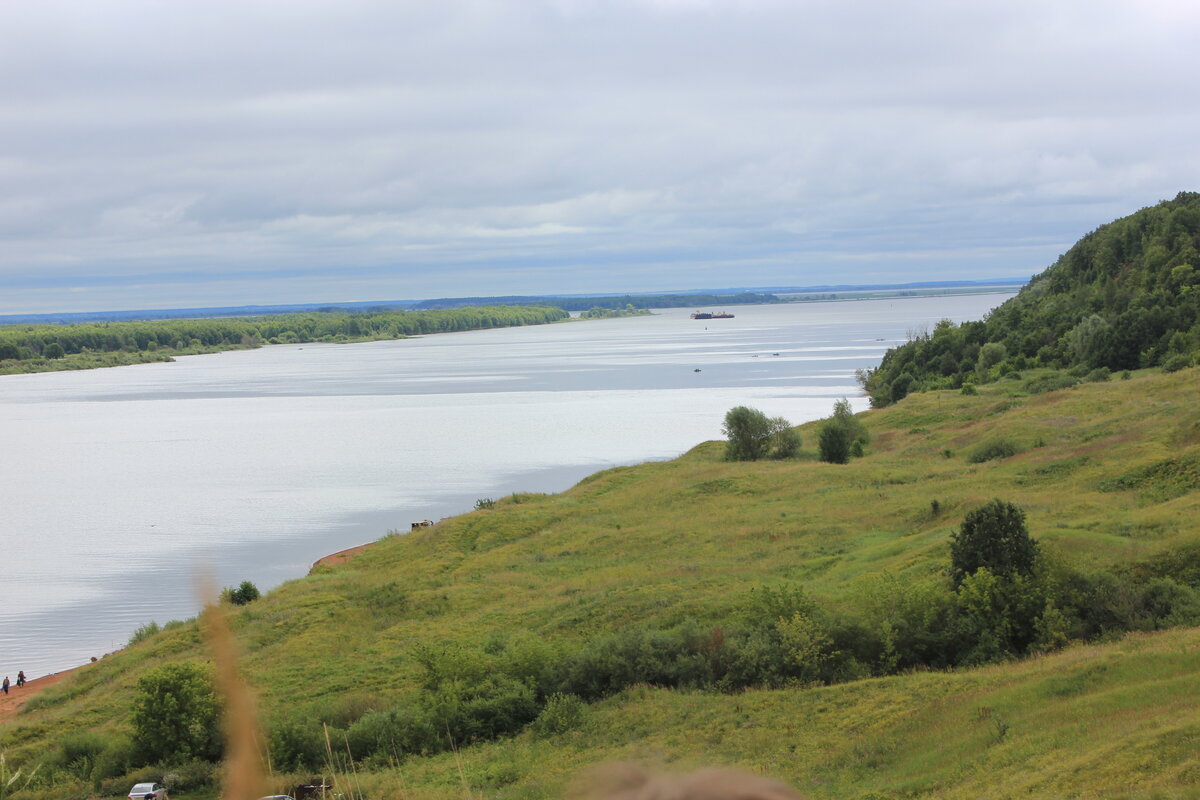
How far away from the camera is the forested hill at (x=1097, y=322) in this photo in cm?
7731

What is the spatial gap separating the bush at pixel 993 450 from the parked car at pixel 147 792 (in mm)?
38719

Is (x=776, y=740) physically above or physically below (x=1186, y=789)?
below

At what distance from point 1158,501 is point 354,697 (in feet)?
86.6

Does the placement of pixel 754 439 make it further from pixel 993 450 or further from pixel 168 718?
pixel 168 718

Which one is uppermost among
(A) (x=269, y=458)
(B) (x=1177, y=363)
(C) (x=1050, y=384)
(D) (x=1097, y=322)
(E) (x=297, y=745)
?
(D) (x=1097, y=322)

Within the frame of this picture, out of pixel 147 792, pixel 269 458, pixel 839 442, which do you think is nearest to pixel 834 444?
pixel 839 442

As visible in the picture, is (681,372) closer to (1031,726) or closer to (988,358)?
(988,358)

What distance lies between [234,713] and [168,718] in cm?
2769

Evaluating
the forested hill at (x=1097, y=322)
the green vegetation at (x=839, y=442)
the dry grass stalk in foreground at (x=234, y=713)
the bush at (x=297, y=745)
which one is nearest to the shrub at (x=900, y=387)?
the forested hill at (x=1097, y=322)

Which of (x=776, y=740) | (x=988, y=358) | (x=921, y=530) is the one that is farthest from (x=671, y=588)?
(x=988, y=358)

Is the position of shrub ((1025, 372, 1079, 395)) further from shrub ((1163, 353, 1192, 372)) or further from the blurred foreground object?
the blurred foreground object

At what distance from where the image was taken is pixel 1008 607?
2703 cm

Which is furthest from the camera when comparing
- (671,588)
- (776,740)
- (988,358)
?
(988,358)

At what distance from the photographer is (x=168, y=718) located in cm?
2656
